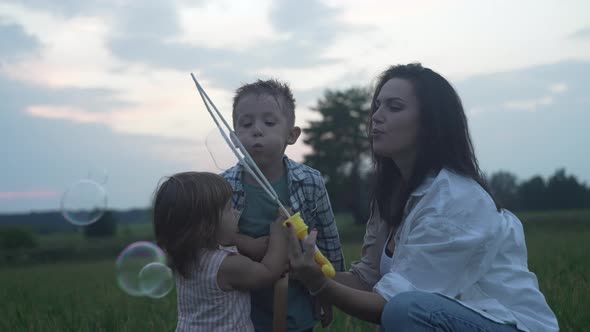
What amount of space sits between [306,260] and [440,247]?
0.58m

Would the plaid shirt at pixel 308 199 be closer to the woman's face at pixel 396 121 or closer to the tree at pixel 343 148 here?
the woman's face at pixel 396 121

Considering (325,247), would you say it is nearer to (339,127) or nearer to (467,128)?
(467,128)

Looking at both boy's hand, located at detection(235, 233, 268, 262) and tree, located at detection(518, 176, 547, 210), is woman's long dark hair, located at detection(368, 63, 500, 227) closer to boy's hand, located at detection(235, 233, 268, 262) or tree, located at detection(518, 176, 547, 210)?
boy's hand, located at detection(235, 233, 268, 262)

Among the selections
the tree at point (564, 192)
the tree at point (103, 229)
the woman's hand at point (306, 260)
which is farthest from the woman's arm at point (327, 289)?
the tree at point (103, 229)

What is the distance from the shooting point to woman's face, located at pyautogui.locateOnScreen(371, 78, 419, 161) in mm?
3037

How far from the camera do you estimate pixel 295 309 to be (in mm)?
3205

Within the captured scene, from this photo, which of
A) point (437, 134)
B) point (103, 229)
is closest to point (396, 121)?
point (437, 134)

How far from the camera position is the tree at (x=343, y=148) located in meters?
49.3

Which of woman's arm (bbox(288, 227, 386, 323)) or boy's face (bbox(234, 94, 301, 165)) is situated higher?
boy's face (bbox(234, 94, 301, 165))

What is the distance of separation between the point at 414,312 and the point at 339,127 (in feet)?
168

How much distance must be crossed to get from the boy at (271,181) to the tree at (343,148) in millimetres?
44749

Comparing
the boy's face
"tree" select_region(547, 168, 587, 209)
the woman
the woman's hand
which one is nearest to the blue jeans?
Answer: the woman

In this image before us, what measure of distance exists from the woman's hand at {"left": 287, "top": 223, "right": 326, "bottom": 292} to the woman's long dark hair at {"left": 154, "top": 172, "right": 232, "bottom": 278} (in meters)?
0.38

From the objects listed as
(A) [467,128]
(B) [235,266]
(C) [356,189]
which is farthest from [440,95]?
(C) [356,189]
